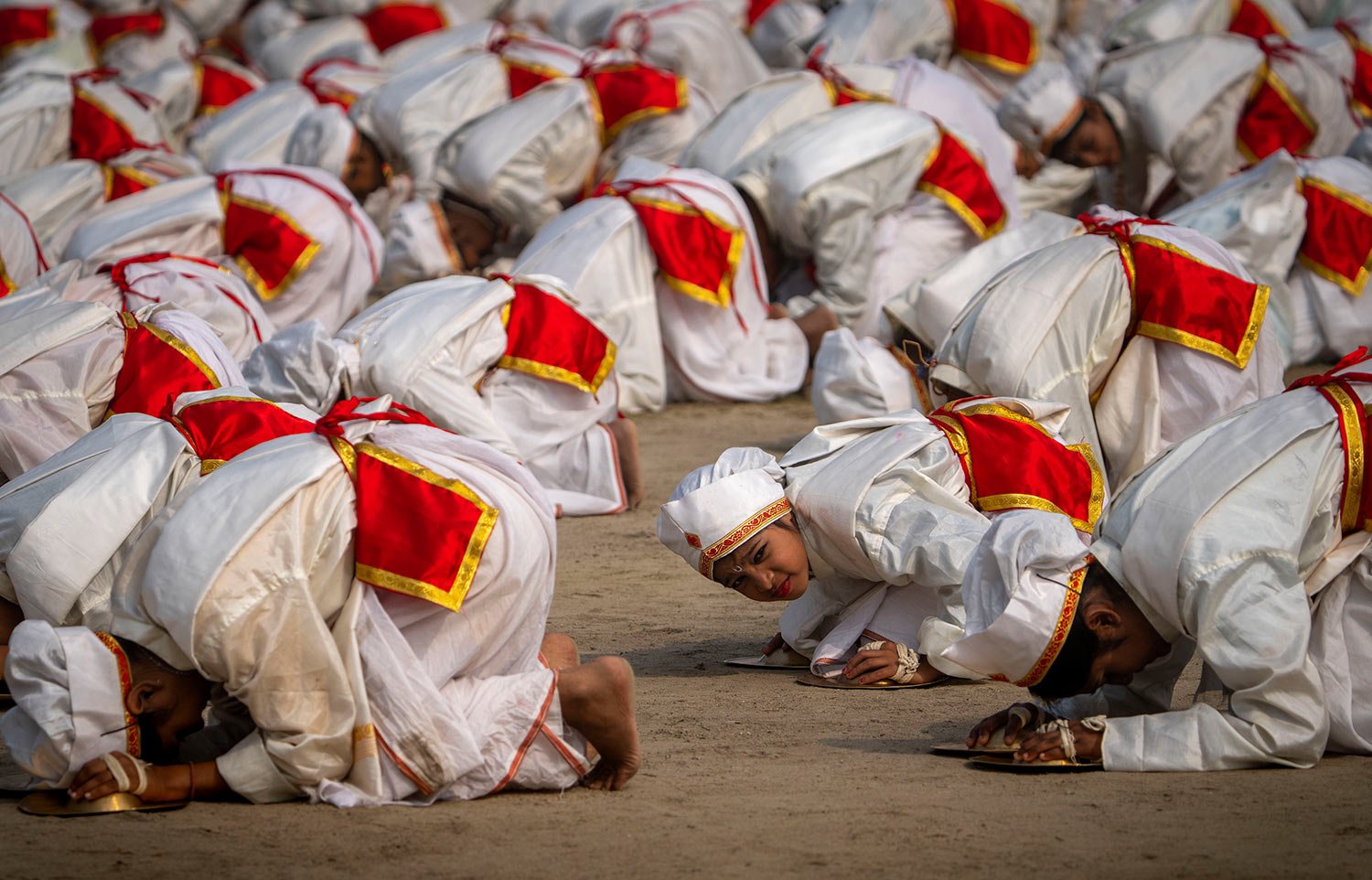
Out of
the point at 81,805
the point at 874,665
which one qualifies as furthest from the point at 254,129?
the point at 81,805

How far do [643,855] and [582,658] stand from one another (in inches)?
56.2

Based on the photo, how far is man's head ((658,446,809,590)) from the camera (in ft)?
13.0

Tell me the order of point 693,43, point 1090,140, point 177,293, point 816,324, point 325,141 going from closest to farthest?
point 177,293, point 816,324, point 1090,140, point 325,141, point 693,43

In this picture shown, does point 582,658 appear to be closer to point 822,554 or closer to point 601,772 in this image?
point 822,554

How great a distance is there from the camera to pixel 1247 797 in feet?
10.2

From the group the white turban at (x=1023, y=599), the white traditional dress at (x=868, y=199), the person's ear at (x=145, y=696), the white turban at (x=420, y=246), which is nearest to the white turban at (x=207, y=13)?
the white turban at (x=420, y=246)

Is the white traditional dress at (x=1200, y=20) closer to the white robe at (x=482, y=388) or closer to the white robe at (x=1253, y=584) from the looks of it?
the white robe at (x=482, y=388)

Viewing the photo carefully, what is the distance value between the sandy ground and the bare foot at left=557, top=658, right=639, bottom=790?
2.2 inches

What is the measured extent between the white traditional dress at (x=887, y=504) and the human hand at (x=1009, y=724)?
0.21 m

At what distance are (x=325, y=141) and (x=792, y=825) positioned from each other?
6.55 metres

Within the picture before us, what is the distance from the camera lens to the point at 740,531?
3.96m

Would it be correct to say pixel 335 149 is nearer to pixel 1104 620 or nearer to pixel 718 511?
pixel 718 511

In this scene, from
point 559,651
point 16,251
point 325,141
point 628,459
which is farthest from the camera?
point 325,141

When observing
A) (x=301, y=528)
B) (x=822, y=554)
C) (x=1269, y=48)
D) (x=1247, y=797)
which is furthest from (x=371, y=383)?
(x=1269, y=48)
